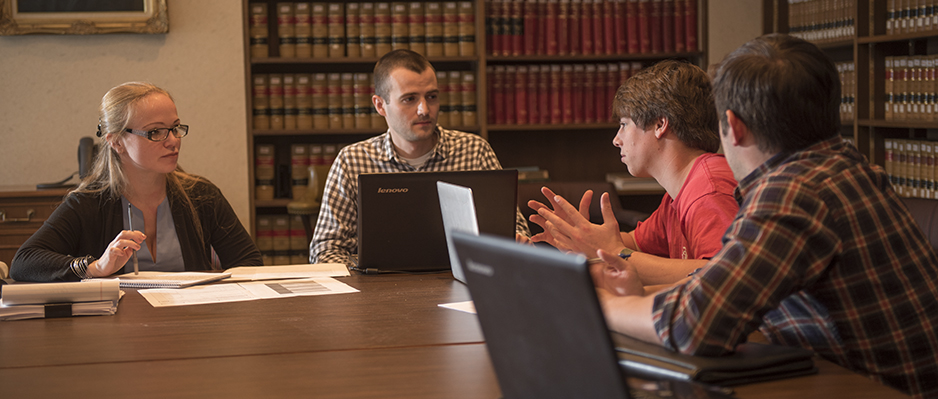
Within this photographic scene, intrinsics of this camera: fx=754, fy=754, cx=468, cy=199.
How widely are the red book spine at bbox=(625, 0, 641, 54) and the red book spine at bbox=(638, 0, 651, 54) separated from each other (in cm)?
2

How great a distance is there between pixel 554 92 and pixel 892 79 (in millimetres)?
1525

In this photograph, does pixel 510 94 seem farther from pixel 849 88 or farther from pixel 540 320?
pixel 540 320

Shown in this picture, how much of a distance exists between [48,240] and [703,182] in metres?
1.67

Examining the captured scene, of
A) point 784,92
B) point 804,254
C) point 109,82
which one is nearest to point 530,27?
point 109,82

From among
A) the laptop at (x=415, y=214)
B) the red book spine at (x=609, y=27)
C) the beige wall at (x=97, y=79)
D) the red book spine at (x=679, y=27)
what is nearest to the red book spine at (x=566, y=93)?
the red book spine at (x=609, y=27)

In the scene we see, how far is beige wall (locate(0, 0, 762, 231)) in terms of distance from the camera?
3656 millimetres

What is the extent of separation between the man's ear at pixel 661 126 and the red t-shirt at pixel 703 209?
0.11 m

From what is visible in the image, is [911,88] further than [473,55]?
No

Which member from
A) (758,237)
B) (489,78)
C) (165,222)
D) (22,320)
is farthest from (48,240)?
(489,78)

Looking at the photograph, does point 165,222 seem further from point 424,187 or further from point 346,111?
point 346,111

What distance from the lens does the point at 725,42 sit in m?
3.87

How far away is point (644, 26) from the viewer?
12.6 feet

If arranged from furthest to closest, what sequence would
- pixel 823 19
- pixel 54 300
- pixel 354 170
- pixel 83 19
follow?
pixel 83 19 < pixel 823 19 < pixel 354 170 < pixel 54 300

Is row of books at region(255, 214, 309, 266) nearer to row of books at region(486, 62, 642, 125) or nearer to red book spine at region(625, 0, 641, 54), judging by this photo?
row of books at region(486, 62, 642, 125)
